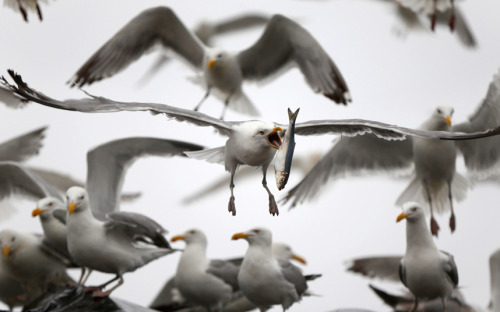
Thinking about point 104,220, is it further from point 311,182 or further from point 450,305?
point 450,305

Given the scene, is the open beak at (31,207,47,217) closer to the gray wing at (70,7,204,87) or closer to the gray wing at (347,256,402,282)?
the gray wing at (70,7,204,87)

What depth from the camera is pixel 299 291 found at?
5.15 metres

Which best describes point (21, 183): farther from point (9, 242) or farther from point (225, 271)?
point (225, 271)

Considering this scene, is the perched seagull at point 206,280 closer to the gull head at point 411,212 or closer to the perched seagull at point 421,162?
the perched seagull at point 421,162

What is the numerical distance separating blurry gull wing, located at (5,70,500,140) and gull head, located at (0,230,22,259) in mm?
2491

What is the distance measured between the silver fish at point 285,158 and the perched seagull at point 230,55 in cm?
315

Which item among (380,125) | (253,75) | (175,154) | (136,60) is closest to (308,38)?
(253,75)

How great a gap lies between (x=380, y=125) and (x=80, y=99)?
1.09 meters

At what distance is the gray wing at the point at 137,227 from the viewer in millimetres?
4840

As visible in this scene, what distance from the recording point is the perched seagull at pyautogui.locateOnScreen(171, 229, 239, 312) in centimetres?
563

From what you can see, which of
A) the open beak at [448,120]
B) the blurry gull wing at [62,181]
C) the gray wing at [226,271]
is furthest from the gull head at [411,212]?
the blurry gull wing at [62,181]

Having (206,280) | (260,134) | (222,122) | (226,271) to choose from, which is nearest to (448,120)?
(226,271)

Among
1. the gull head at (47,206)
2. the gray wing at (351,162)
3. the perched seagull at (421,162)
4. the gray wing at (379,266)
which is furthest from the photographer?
the gray wing at (379,266)

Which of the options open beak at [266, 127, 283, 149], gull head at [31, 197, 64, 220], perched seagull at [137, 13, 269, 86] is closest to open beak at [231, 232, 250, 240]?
gull head at [31, 197, 64, 220]
